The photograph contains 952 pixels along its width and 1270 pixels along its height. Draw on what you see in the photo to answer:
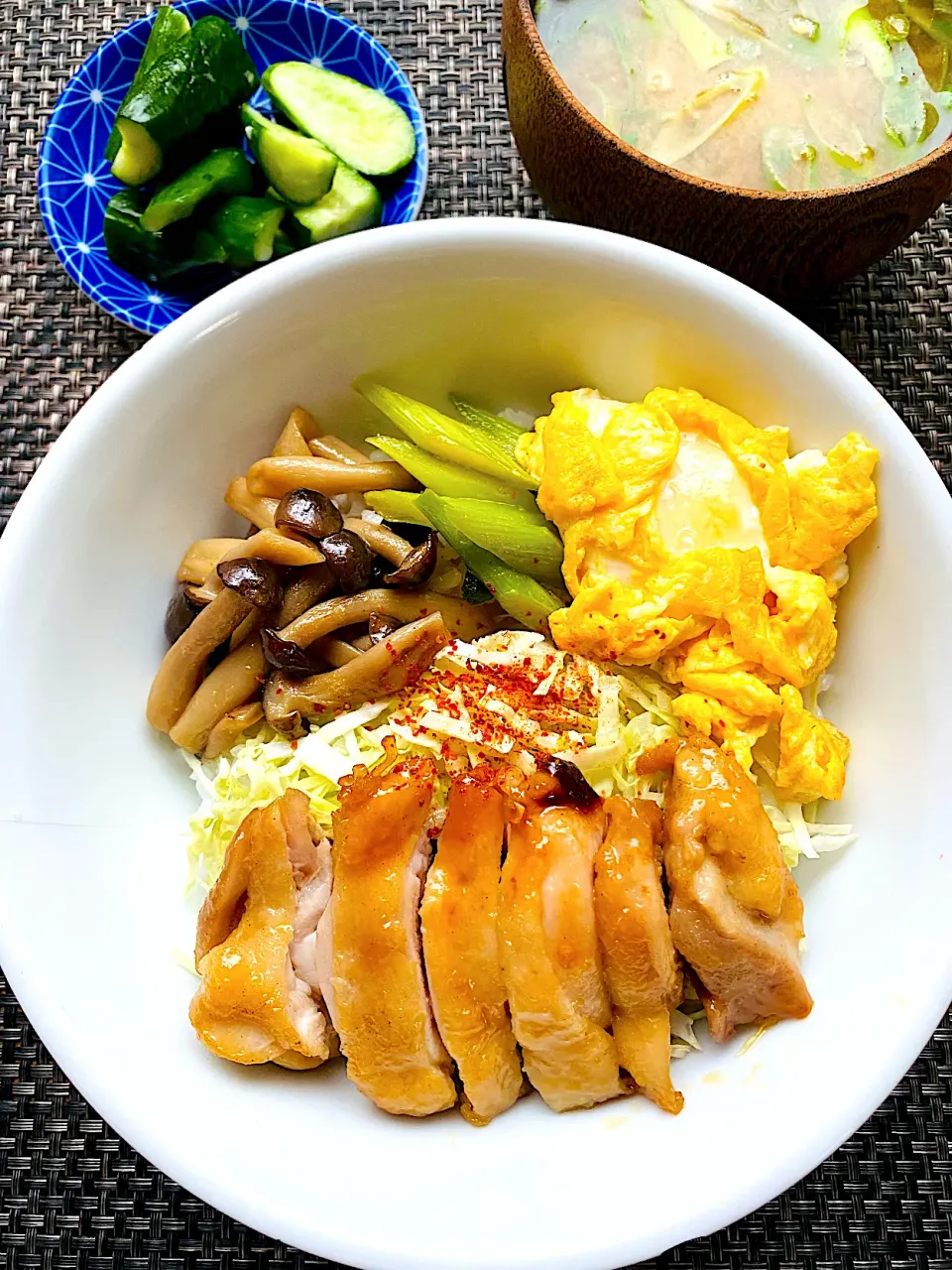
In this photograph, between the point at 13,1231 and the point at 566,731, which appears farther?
the point at 13,1231

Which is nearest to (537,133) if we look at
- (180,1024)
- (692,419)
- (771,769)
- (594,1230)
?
(692,419)

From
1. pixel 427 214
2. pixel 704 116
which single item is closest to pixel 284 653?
pixel 427 214

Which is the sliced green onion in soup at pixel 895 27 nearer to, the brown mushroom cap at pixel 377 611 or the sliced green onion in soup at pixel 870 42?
the sliced green onion in soup at pixel 870 42

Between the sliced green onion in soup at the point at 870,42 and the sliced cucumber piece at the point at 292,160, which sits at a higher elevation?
the sliced green onion in soup at the point at 870,42

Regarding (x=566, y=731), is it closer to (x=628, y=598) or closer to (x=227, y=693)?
(x=628, y=598)

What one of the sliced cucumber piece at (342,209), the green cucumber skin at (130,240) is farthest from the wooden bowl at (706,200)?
the green cucumber skin at (130,240)

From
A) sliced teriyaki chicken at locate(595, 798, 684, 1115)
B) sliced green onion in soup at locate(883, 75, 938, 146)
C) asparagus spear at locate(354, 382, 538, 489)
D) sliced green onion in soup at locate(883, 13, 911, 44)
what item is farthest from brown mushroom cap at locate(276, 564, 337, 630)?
sliced green onion in soup at locate(883, 13, 911, 44)

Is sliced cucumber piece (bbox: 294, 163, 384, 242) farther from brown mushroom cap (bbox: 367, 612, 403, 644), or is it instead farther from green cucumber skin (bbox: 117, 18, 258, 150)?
brown mushroom cap (bbox: 367, 612, 403, 644)

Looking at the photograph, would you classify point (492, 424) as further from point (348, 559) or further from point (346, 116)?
point (346, 116)
